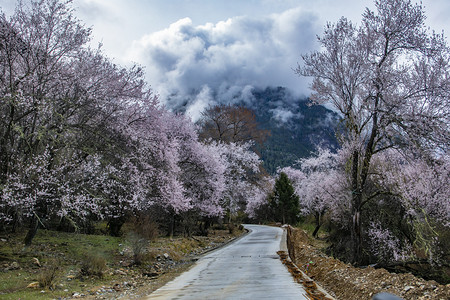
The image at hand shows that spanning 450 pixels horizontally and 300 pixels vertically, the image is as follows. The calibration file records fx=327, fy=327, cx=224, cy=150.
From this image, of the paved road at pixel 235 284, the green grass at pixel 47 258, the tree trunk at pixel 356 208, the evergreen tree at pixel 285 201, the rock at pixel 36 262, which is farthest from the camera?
the evergreen tree at pixel 285 201

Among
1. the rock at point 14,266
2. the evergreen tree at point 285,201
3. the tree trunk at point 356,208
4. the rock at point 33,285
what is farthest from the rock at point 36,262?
the evergreen tree at point 285,201

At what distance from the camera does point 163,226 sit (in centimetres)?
2667

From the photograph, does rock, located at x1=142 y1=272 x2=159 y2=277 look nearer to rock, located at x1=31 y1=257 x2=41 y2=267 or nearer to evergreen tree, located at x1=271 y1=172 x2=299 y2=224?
rock, located at x1=31 y1=257 x2=41 y2=267

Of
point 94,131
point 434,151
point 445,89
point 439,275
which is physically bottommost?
point 439,275

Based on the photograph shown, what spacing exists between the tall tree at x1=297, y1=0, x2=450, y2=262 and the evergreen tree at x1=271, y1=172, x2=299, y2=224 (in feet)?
120

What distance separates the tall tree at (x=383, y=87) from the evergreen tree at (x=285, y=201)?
1442 inches

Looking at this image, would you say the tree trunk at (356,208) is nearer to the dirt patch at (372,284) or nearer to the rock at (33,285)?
the dirt patch at (372,284)

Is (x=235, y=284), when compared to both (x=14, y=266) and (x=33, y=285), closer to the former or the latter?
(x=33, y=285)

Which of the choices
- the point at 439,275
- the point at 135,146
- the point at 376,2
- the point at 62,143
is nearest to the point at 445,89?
the point at 376,2

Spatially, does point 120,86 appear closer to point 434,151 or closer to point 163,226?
point 434,151

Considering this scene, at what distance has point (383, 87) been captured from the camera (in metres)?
10.6

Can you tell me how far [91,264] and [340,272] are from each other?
7185 mm

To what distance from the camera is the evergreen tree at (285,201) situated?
48000mm

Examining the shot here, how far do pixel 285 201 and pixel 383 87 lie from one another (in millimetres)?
39046
